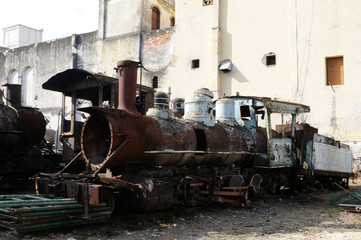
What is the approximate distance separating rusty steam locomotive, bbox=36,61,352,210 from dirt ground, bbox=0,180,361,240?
32 centimetres

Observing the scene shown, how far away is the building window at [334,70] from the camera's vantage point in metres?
16.3

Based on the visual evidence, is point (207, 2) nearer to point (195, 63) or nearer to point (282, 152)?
point (195, 63)

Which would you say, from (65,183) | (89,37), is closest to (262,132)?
(65,183)

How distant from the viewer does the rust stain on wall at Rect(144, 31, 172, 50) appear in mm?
20500

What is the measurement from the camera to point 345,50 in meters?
16.1

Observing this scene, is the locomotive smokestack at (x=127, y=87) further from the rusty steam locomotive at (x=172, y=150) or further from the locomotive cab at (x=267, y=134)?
the locomotive cab at (x=267, y=134)

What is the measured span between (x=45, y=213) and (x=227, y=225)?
298cm

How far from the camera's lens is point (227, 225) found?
251 inches

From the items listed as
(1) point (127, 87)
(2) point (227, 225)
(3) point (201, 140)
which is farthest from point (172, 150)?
(2) point (227, 225)

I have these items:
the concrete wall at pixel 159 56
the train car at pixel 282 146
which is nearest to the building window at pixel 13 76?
the concrete wall at pixel 159 56

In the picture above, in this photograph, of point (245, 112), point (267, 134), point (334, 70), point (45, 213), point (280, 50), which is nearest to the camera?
point (45, 213)

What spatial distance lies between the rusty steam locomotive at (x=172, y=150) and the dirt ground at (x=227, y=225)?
316mm

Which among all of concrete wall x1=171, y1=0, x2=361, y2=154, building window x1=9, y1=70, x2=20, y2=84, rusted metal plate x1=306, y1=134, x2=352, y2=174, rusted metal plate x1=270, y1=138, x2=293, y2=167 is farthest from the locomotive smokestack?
building window x1=9, y1=70, x2=20, y2=84

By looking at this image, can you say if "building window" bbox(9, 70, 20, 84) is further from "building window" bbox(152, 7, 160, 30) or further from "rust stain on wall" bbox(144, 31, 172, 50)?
"rust stain on wall" bbox(144, 31, 172, 50)
